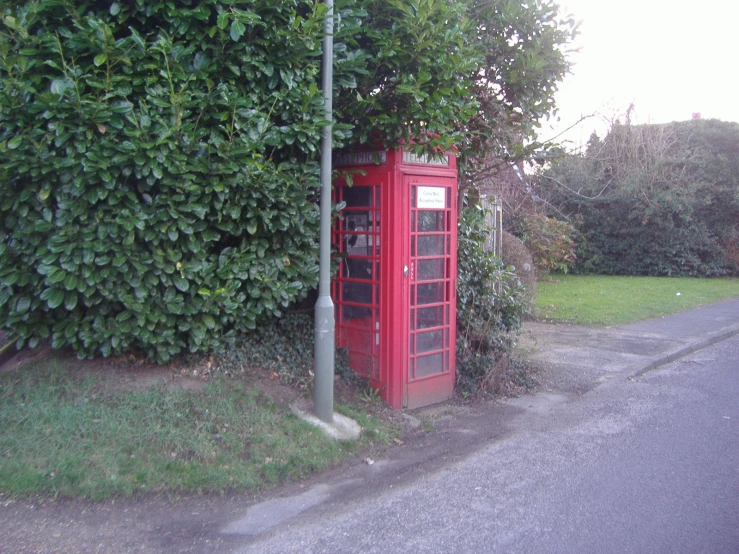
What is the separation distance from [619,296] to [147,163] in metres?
14.6

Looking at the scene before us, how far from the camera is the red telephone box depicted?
7305 mm

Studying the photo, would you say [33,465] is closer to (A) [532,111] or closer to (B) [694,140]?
(A) [532,111]

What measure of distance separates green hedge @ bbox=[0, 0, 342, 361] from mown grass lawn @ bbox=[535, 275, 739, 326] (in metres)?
9.42

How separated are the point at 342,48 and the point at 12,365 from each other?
14.9 ft

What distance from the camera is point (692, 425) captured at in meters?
7.30

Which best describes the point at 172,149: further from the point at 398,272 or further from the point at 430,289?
the point at 430,289

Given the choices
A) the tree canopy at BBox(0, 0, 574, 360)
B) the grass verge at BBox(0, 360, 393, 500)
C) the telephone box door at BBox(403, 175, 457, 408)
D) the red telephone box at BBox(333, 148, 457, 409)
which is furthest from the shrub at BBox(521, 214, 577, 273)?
the grass verge at BBox(0, 360, 393, 500)

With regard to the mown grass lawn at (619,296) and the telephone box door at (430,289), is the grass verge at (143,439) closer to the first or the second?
the telephone box door at (430,289)

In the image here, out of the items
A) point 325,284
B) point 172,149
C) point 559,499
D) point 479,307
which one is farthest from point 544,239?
point 172,149

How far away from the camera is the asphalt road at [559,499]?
462 cm

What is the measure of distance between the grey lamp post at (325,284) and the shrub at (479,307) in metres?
2.38

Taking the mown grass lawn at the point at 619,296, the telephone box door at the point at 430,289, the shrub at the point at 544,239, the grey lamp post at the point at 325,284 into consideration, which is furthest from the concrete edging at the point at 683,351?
the shrub at the point at 544,239

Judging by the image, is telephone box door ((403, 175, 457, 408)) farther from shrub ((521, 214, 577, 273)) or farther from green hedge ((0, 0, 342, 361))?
shrub ((521, 214, 577, 273))

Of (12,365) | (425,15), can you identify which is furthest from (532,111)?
(12,365)
